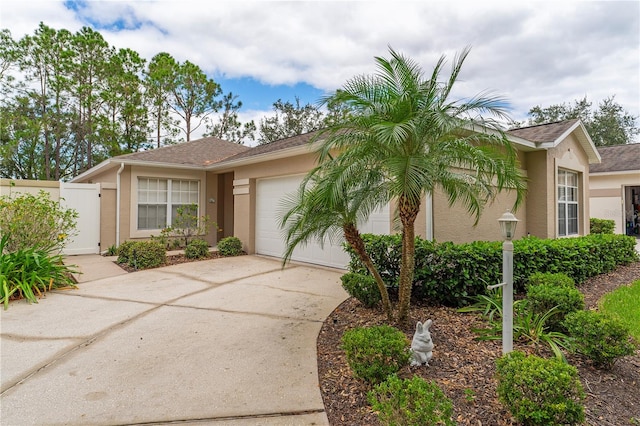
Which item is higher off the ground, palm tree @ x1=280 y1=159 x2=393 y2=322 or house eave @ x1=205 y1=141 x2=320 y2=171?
house eave @ x1=205 y1=141 x2=320 y2=171

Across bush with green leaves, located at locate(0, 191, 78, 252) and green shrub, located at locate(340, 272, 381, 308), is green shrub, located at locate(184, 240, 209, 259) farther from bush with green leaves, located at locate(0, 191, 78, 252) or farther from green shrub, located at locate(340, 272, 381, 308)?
green shrub, located at locate(340, 272, 381, 308)

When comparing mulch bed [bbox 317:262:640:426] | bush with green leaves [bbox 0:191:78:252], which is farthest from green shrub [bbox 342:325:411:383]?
bush with green leaves [bbox 0:191:78:252]

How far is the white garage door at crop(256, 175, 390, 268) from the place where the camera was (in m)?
8.40

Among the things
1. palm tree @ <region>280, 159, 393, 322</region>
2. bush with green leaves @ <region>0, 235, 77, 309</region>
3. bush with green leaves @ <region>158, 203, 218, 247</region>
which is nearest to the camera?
palm tree @ <region>280, 159, 393, 322</region>

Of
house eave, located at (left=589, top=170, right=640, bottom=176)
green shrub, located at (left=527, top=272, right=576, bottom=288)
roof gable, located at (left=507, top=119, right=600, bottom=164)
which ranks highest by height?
roof gable, located at (left=507, top=119, right=600, bottom=164)

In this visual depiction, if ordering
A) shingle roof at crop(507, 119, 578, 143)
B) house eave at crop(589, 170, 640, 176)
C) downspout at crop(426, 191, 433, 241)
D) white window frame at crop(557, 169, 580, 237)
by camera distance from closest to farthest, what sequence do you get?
1. downspout at crop(426, 191, 433, 241)
2. shingle roof at crop(507, 119, 578, 143)
3. white window frame at crop(557, 169, 580, 237)
4. house eave at crop(589, 170, 640, 176)

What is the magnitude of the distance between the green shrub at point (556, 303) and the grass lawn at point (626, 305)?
0.75 meters

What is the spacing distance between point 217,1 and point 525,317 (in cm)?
883

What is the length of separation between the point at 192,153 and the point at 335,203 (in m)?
11.1

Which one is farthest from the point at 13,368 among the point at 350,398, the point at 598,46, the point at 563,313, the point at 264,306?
the point at 598,46

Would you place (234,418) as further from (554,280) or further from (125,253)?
(125,253)

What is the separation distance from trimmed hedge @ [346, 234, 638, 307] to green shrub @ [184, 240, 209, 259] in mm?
5710

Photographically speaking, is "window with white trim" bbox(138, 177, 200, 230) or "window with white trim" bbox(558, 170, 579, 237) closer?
"window with white trim" bbox(558, 170, 579, 237)

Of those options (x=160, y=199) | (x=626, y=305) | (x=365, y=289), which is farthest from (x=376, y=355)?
(x=160, y=199)
